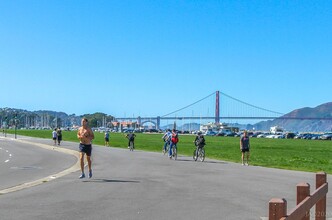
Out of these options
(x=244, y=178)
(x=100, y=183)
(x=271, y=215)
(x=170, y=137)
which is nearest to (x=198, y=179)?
(x=244, y=178)

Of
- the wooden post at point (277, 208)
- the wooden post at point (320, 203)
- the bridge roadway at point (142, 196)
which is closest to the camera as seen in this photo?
the wooden post at point (277, 208)

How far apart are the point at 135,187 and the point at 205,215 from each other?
5.13m

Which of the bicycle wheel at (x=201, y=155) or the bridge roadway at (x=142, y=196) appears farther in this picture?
the bicycle wheel at (x=201, y=155)

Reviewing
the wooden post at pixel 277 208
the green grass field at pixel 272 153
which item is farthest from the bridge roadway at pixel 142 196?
the green grass field at pixel 272 153

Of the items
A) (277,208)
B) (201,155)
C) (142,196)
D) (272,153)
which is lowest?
(272,153)

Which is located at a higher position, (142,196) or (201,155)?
(201,155)

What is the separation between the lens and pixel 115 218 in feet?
31.8

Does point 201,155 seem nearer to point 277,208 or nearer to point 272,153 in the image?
point 272,153

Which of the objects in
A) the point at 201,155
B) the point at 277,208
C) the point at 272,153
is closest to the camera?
the point at 277,208

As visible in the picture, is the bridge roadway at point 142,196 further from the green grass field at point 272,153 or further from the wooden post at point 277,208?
the green grass field at point 272,153

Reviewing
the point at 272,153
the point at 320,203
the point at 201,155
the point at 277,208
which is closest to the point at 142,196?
the point at 320,203

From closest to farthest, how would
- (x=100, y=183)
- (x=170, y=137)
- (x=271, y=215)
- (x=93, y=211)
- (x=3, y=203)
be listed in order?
(x=271, y=215), (x=93, y=211), (x=3, y=203), (x=100, y=183), (x=170, y=137)

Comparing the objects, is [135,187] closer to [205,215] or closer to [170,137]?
[205,215]

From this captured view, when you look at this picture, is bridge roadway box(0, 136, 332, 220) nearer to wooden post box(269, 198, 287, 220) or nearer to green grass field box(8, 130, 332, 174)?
wooden post box(269, 198, 287, 220)
